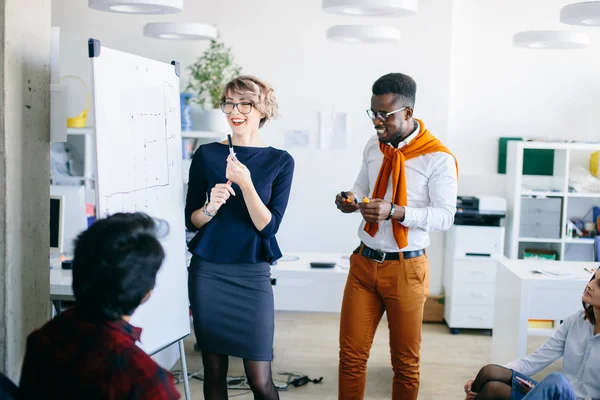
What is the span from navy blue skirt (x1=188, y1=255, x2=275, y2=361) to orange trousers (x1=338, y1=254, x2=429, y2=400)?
448 mm

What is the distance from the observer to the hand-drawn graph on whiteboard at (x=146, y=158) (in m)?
2.60

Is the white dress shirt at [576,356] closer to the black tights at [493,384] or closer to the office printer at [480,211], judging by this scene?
the black tights at [493,384]

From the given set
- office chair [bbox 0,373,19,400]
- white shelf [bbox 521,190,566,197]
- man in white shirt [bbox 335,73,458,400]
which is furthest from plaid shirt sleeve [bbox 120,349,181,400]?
white shelf [bbox 521,190,566,197]

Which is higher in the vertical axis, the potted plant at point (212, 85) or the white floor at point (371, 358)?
the potted plant at point (212, 85)

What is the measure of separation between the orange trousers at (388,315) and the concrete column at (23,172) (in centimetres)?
128

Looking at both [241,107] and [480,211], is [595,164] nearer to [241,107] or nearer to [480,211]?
[480,211]

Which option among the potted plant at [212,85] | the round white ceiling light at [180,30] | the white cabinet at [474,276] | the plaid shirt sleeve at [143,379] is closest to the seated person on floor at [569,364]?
the plaid shirt sleeve at [143,379]

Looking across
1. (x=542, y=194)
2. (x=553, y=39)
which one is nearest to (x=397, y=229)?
(x=553, y=39)

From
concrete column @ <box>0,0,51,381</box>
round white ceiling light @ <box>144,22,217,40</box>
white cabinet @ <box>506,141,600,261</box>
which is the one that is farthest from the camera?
white cabinet @ <box>506,141,600,261</box>

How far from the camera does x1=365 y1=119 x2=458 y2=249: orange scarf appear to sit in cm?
302

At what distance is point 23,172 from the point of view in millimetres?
2705

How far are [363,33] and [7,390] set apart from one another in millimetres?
3967

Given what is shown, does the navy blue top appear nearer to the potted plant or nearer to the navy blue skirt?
the navy blue skirt

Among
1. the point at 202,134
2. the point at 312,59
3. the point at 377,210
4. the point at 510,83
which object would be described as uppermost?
the point at 312,59
